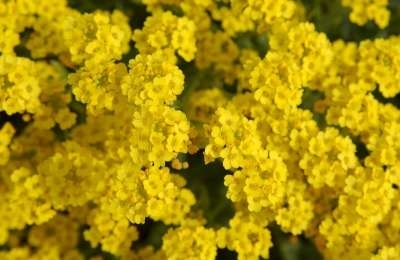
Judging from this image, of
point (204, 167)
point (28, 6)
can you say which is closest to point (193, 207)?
point (204, 167)

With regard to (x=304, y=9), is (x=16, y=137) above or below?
below

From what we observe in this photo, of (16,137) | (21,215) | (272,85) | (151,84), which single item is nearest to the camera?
(151,84)

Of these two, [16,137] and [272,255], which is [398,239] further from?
[16,137]

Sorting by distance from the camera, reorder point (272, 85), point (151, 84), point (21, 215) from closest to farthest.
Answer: point (151, 84) < point (272, 85) < point (21, 215)

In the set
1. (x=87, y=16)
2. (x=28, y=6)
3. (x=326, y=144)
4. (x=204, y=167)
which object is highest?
(x=28, y=6)

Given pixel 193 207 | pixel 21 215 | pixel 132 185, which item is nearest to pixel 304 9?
pixel 193 207

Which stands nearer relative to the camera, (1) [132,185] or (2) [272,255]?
(1) [132,185]

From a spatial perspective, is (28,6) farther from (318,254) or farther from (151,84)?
(318,254)
